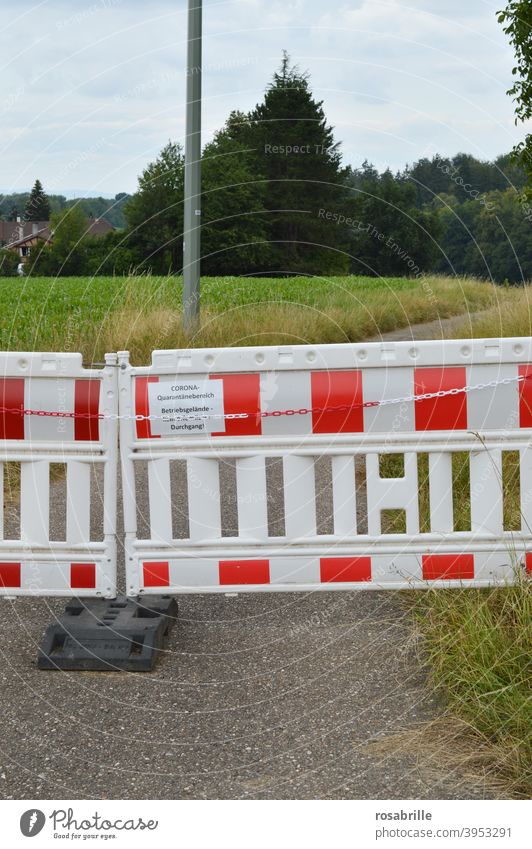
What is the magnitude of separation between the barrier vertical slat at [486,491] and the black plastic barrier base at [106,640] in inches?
58.3

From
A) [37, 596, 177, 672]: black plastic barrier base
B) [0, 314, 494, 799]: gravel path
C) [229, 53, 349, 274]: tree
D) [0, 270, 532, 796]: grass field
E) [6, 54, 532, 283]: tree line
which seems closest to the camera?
[0, 314, 494, 799]: gravel path

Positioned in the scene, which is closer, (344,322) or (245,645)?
(245,645)

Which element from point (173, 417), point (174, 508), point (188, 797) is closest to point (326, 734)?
point (188, 797)

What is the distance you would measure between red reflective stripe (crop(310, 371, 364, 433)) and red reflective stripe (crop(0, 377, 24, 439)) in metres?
1.29

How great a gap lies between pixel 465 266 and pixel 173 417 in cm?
4967

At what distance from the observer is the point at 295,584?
15.4ft

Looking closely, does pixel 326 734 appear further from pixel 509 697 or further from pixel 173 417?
pixel 173 417

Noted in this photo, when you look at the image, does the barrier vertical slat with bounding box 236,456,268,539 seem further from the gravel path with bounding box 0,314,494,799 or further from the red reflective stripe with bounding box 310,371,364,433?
the gravel path with bounding box 0,314,494,799

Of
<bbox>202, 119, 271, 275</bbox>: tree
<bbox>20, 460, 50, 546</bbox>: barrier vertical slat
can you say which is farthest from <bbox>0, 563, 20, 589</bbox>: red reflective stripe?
<bbox>202, 119, 271, 275</bbox>: tree

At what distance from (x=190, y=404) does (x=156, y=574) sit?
30.3 inches

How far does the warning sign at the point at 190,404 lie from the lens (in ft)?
15.1

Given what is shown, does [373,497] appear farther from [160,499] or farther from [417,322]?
→ [417,322]

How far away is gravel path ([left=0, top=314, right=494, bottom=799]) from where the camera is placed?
3.46 metres

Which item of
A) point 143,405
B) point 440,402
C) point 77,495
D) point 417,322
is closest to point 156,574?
point 77,495
